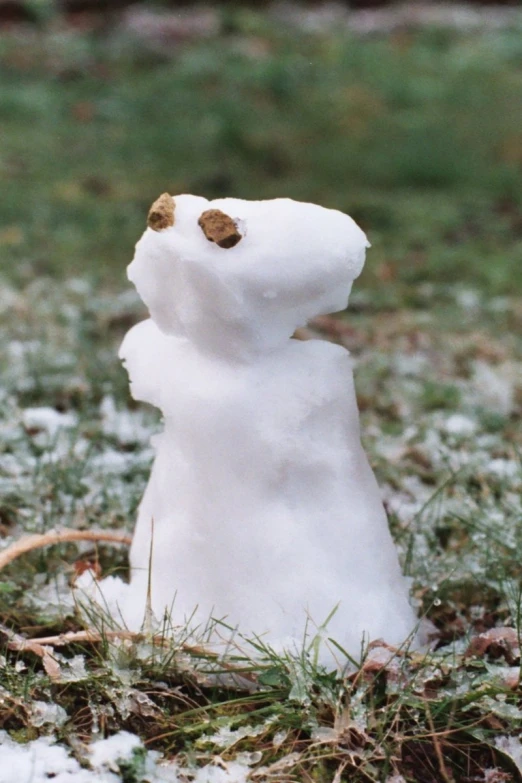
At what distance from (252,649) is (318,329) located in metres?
2.32

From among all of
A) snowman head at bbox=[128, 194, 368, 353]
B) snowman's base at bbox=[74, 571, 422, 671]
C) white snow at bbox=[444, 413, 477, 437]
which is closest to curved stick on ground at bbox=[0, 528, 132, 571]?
snowman's base at bbox=[74, 571, 422, 671]

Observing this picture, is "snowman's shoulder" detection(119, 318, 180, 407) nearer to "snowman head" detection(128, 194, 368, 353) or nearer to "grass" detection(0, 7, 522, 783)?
"snowman head" detection(128, 194, 368, 353)

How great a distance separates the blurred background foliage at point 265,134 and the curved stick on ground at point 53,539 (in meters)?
2.30

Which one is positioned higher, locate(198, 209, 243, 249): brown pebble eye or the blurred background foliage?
the blurred background foliage

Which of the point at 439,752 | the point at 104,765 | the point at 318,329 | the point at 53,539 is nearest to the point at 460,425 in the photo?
the point at 318,329

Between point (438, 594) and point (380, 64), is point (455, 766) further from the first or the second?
point (380, 64)

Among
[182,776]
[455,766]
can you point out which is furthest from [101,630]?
[455,766]

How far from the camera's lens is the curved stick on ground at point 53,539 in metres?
1.63

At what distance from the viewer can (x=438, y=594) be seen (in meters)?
1.72

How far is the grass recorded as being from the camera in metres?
1.36

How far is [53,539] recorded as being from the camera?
1691 millimetres

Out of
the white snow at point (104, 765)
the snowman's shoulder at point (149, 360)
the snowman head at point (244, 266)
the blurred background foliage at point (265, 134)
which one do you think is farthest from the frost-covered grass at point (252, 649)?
the blurred background foliage at point (265, 134)

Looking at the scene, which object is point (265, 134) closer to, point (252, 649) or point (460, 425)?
point (460, 425)

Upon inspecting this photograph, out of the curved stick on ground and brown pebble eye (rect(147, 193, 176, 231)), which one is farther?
the curved stick on ground
